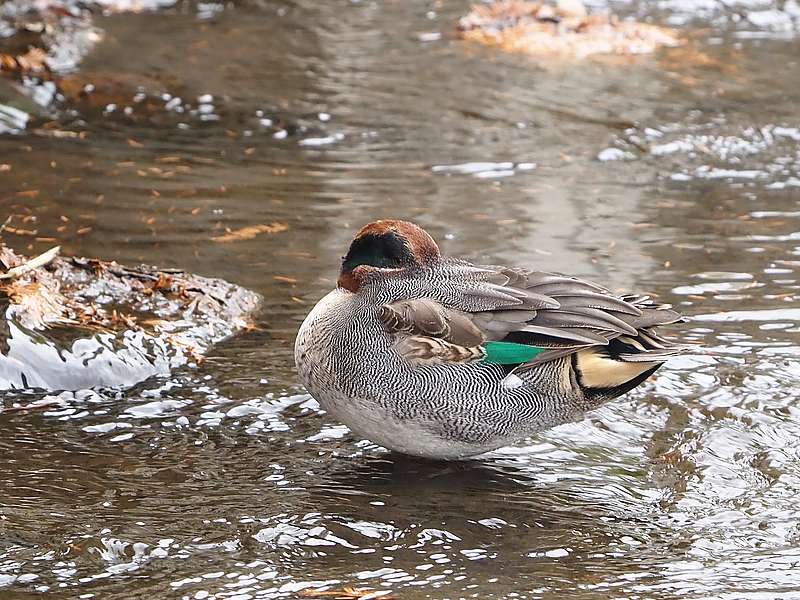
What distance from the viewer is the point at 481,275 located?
207 inches

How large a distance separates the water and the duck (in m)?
0.32

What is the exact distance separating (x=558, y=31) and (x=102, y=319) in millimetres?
9307

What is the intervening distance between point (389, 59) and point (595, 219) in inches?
214

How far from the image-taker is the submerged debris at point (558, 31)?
1401cm

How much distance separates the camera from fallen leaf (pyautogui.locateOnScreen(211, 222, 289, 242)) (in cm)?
820

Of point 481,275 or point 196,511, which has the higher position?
point 481,275

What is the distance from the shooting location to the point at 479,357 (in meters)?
4.98

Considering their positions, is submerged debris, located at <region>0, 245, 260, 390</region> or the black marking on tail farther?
submerged debris, located at <region>0, 245, 260, 390</region>

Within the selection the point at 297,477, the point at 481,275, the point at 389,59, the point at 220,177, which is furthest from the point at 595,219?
the point at 389,59

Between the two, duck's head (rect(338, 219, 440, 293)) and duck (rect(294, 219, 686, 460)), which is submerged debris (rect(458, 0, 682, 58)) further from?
duck (rect(294, 219, 686, 460))

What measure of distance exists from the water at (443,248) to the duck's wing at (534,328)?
0.59 meters

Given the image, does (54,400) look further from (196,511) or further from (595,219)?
(595,219)

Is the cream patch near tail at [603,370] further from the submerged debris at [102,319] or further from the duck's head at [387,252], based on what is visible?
the submerged debris at [102,319]

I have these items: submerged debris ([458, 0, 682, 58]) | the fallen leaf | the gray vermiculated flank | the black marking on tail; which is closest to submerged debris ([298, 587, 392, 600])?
the gray vermiculated flank
